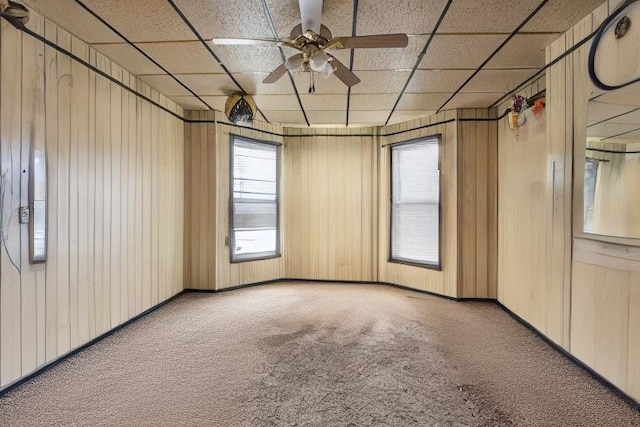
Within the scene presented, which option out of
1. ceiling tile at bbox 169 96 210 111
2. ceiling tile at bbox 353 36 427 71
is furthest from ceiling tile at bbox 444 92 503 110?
ceiling tile at bbox 169 96 210 111

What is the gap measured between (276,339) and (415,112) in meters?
3.26

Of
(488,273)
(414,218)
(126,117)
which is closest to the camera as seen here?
(126,117)

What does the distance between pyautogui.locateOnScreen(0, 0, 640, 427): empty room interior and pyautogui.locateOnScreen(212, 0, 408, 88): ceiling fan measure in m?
0.02

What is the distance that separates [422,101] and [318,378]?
3.16 meters

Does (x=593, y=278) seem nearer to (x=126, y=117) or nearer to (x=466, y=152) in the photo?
(x=466, y=152)

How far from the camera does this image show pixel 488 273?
3.80 metres

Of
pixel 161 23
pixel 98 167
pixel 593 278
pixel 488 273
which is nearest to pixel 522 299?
pixel 488 273

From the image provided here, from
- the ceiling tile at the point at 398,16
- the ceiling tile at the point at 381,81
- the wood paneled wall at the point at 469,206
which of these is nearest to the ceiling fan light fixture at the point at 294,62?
the ceiling tile at the point at 398,16

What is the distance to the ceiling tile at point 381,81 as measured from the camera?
288cm

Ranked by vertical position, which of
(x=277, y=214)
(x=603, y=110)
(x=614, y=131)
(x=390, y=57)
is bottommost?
(x=277, y=214)

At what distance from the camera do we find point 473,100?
3570 millimetres

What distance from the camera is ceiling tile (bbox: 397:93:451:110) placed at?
11.2ft

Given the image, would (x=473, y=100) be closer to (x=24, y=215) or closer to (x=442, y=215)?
(x=442, y=215)

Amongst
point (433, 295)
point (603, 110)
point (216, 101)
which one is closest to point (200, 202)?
point (216, 101)
